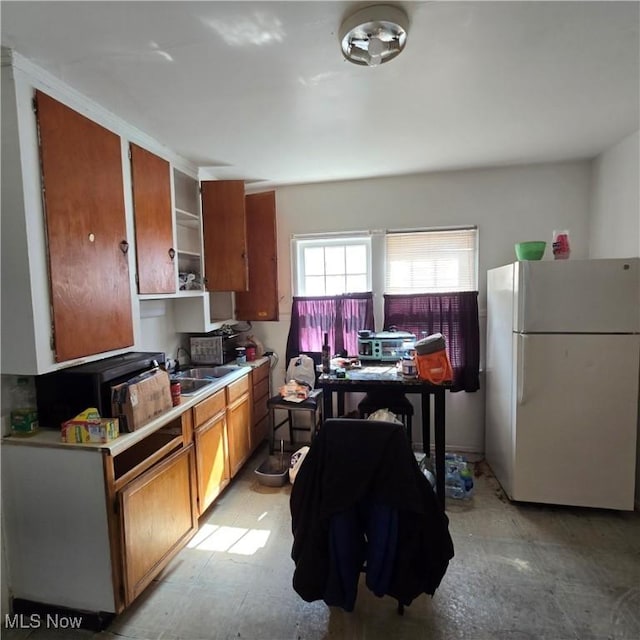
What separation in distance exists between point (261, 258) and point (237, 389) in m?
1.13

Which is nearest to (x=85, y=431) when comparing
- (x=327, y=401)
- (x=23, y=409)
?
(x=23, y=409)

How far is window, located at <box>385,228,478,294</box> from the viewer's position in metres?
3.10

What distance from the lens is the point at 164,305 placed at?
9.27ft

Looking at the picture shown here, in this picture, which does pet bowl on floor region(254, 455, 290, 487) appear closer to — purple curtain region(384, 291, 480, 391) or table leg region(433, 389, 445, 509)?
table leg region(433, 389, 445, 509)

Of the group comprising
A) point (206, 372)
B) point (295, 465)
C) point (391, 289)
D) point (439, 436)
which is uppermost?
point (391, 289)

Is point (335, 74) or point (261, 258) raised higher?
point (335, 74)

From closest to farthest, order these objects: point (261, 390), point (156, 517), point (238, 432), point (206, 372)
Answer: point (156, 517), point (238, 432), point (206, 372), point (261, 390)

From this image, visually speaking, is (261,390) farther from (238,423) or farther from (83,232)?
(83,232)

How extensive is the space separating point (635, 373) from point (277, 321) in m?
2.61

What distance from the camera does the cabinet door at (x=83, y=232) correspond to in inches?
61.2

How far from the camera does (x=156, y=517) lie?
1810mm

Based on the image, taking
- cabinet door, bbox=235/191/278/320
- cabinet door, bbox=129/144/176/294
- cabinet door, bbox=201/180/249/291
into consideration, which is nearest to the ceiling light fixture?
cabinet door, bbox=129/144/176/294

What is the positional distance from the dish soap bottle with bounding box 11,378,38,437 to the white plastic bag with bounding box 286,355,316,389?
1884 mm

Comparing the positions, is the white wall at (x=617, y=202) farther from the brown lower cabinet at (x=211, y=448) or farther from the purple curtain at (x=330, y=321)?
the brown lower cabinet at (x=211, y=448)
